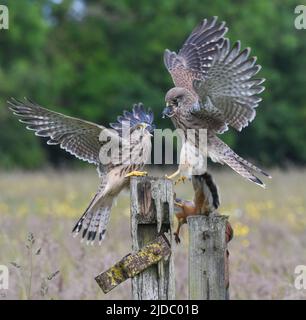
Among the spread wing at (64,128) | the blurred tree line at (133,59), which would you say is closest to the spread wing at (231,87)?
the spread wing at (64,128)

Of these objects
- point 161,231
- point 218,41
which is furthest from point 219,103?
point 161,231

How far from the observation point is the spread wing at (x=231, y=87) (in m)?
5.74

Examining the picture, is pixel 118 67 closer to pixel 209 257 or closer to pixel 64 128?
pixel 64 128

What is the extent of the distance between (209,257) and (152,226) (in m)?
0.32

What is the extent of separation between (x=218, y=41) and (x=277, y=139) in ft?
101

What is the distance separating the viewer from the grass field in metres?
6.03

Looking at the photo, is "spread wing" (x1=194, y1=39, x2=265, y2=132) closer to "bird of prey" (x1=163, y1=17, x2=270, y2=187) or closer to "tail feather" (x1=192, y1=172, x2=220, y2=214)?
"bird of prey" (x1=163, y1=17, x2=270, y2=187)

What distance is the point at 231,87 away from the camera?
5902 mm

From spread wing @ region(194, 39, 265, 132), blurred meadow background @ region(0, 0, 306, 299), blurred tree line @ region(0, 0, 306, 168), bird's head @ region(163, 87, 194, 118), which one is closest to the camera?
spread wing @ region(194, 39, 265, 132)

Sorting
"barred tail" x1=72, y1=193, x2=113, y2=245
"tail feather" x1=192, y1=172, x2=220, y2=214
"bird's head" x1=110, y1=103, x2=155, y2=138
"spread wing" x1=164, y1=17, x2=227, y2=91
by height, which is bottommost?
"tail feather" x1=192, y1=172, x2=220, y2=214

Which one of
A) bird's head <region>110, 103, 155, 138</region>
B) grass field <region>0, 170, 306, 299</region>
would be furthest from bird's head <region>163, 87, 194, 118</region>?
grass field <region>0, 170, 306, 299</region>

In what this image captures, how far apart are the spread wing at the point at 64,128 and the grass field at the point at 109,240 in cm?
63

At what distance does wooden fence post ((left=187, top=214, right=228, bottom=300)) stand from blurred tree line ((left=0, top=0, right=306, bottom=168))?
26.7 meters

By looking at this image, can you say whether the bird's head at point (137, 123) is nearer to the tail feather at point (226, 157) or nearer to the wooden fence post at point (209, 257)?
the tail feather at point (226, 157)
